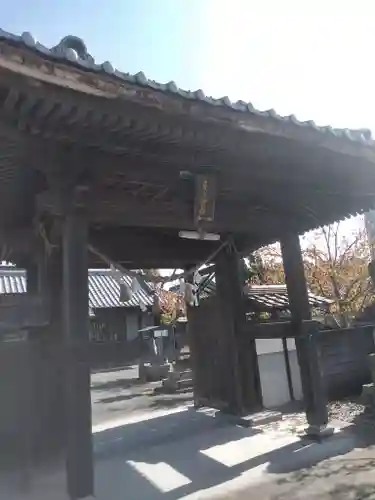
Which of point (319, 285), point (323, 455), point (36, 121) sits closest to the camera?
point (36, 121)

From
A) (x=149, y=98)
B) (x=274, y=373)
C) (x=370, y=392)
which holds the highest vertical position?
(x=149, y=98)

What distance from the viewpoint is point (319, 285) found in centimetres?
1630

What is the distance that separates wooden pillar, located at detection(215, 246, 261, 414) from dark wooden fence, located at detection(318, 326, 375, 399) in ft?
6.99

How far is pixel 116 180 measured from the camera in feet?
15.7

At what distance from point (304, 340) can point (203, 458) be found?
85.9 inches

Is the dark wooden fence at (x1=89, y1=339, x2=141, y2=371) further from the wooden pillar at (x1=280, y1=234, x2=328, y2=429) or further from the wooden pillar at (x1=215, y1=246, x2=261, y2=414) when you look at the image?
the wooden pillar at (x1=280, y1=234, x2=328, y2=429)

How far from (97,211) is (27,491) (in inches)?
133

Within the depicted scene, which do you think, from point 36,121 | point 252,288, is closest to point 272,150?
point 36,121

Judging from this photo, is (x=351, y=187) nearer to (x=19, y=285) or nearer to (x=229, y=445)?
(x=229, y=445)

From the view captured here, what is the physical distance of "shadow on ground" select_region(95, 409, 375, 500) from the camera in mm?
4742

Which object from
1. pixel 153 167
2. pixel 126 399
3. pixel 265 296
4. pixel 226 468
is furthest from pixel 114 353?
pixel 153 167

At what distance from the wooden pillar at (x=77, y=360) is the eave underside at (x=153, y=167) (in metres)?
0.38

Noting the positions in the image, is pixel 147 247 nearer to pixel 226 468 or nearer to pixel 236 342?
pixel 236 342

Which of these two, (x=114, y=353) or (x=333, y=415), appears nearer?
(x=333, y=415)
